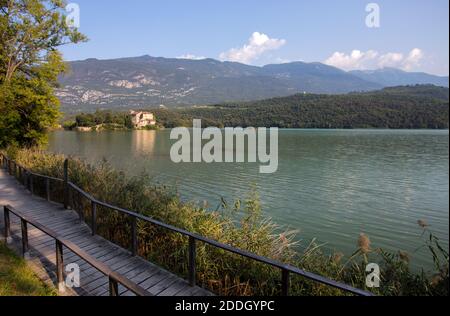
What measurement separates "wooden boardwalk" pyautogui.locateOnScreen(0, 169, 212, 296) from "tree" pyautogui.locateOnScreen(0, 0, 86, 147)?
39.9 feet

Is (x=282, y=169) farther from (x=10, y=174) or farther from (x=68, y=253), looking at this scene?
(x=68, y=253)

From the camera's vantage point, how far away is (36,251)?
630 cm

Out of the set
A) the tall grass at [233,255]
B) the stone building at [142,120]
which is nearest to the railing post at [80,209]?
the tall grass at [233,255]

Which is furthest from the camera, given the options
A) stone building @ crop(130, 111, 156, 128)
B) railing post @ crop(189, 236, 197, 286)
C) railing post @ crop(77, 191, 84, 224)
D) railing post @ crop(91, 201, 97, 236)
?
stone building @ crop(130, 111, 156, 128)

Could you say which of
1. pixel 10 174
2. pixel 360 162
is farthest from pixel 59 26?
pixel 360 162

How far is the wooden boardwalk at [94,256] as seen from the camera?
499 centimetres

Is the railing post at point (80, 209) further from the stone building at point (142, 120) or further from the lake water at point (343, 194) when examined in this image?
the stone building at point (142, 120)

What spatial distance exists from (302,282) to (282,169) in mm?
22499

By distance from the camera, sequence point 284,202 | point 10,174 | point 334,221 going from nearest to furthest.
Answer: point 334,221 < point 10,174 < point 284,202

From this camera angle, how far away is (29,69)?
19.9m

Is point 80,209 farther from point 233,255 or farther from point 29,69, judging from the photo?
point 29,69

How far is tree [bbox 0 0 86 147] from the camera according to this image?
1805 cm

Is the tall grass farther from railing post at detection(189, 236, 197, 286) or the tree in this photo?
the tree

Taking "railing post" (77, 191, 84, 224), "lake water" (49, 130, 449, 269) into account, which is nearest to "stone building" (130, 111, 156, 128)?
"lake water" (49, 130, 449, 269)
